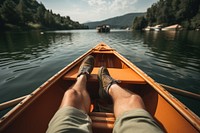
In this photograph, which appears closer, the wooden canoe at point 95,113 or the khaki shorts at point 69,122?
the khaki shorts at point 69,122

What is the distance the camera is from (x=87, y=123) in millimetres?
1329

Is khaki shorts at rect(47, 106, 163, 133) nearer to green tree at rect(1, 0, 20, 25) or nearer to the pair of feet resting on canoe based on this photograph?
the pair of feet resting on canoe

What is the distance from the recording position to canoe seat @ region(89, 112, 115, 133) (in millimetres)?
1628

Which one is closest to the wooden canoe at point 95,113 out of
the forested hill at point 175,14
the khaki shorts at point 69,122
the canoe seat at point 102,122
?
the canoe seat at point 102,122

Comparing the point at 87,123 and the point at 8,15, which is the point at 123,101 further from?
the point at 8,15

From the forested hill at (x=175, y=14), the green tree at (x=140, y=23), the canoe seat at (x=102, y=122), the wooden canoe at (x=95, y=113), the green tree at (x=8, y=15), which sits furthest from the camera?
the green tree at (x=140, y=23)

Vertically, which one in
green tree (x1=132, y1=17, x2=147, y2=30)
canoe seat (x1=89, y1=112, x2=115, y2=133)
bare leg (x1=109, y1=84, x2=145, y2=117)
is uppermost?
green tree (x1=132, y1=17, x2=147, y2=30)

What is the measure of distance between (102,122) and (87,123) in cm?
47

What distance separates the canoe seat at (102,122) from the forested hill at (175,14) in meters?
74.0

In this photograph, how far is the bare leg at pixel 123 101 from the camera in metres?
1.48

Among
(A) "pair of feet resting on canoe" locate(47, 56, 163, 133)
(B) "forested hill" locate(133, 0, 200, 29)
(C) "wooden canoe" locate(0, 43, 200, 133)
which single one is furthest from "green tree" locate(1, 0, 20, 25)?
(B) "forested hill" locate(133, 0, 200, 29)

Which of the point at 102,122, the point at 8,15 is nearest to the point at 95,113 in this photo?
the point at 102,122

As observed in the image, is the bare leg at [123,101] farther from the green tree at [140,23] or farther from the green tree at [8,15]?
the green tree at [140,23]

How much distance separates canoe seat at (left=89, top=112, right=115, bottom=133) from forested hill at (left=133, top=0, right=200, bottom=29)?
7398 centimetres
